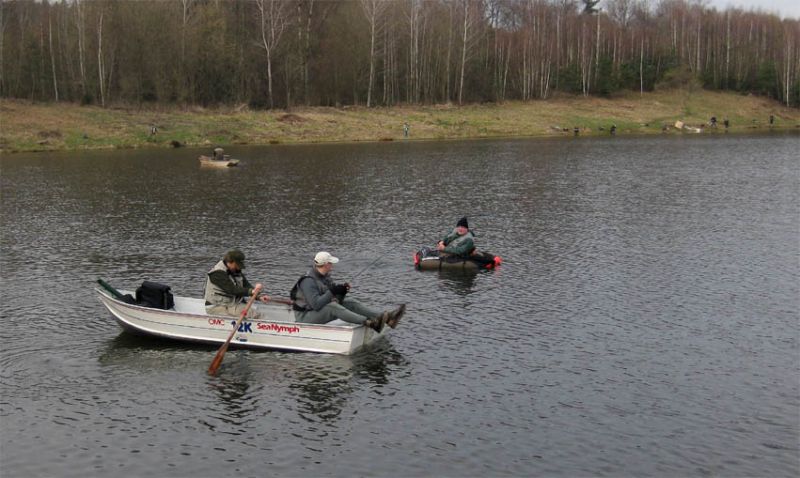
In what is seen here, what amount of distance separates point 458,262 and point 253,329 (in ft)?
37.4

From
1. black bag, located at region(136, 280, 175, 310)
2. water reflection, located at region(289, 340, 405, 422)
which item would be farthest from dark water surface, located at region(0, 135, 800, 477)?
black bag, located at region(136, 280, 175, 310)

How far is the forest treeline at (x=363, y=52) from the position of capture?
333 feet

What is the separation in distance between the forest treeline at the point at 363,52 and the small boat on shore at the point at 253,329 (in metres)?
81.9

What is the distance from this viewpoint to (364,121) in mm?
102812

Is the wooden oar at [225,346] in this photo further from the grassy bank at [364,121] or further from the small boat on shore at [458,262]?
the grassy bank at [364,121]

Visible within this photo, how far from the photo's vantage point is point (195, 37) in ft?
343

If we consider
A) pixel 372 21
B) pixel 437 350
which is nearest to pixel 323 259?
pixel 437 350

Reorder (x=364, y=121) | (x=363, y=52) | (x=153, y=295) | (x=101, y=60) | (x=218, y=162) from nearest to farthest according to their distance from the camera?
(x=153, y=295)
(x=218, y=162)
(x=101, y=60)
(x=364, y=121)
(x=363, y=52)

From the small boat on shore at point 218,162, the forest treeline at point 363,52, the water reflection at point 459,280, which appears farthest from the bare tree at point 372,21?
the water reflection at point 459,280

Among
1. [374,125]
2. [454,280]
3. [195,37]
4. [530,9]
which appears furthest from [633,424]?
[530,9]

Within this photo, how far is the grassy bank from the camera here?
8769 cm

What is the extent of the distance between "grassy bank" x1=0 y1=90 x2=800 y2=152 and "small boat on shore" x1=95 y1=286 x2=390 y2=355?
218 ft

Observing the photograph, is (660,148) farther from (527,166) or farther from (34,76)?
(34,76)

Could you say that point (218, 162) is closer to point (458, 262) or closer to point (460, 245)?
point (460, 245)
